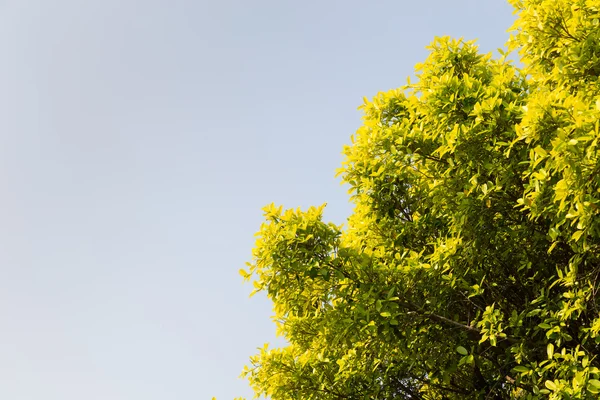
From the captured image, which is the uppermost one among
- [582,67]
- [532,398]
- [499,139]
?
[582,67]

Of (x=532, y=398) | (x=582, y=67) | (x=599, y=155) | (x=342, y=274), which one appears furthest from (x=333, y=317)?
(x=582, y=67)

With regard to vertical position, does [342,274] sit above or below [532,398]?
above

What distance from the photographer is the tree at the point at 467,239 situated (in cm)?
647

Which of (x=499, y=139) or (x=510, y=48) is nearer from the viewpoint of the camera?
(x=499, y=139)

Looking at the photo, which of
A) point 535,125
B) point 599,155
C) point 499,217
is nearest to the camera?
point 599,155

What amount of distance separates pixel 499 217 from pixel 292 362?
451 centimetres

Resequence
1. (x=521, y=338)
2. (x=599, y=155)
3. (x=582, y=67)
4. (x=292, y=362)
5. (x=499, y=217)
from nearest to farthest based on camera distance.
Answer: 1. (x=599, y=155)
2. (x=582, y=67)
3. (x=521, y=338)
4. (x=499, y=217)
5. (x=292, y=362)

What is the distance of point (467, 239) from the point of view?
7.71 m

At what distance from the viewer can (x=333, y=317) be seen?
7.66m

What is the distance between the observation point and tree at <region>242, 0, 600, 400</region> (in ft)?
21.2

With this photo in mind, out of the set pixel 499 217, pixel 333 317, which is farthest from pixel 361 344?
pixel 499 217

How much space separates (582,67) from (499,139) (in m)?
1.40

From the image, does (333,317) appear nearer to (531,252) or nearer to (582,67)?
(531,252)

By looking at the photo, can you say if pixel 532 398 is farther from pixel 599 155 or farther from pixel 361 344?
pixel 599 155
